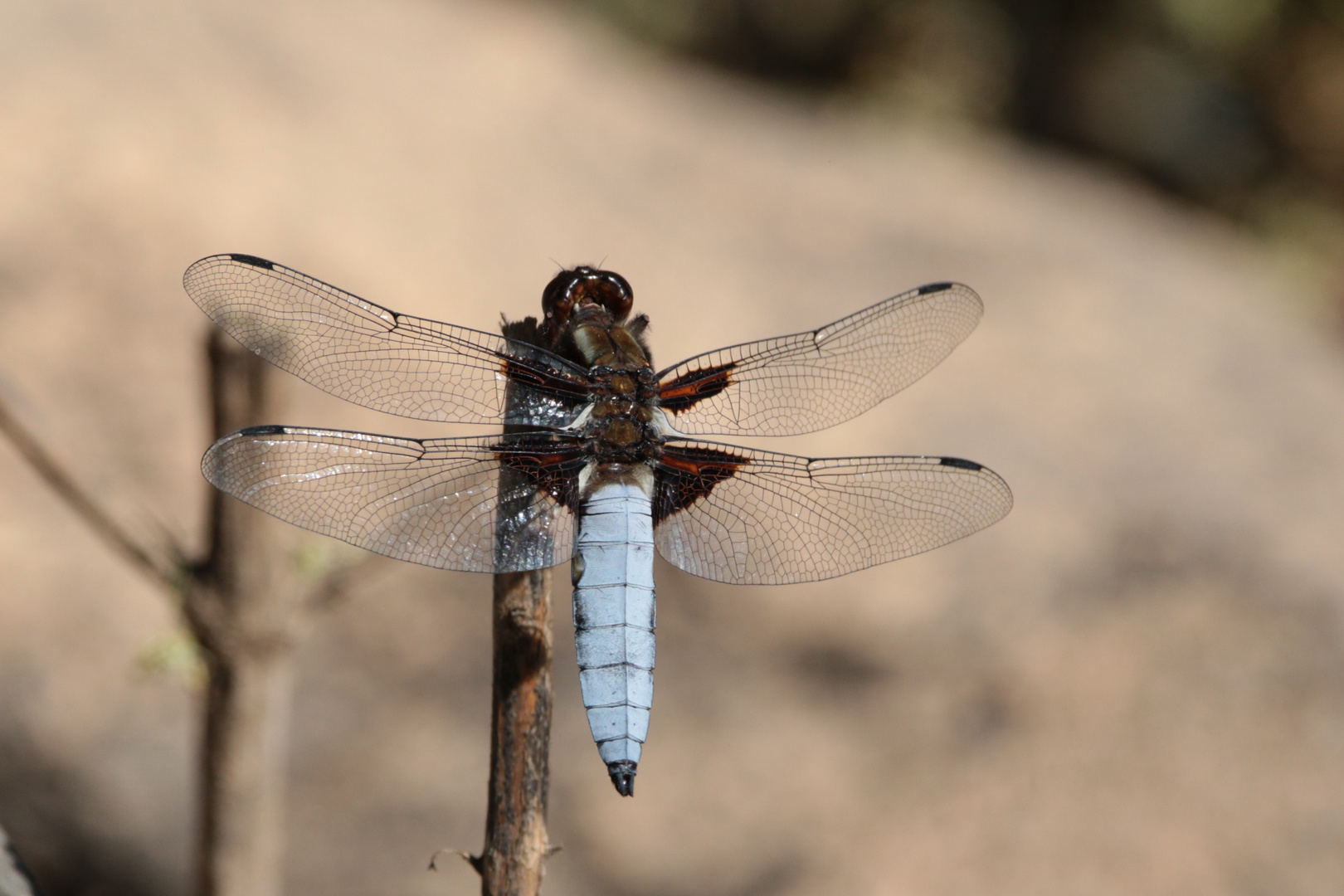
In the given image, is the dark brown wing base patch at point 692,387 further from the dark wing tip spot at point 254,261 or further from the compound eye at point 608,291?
the dark wing tip spot at point 254,261

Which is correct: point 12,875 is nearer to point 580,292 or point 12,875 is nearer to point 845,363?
point 580,292

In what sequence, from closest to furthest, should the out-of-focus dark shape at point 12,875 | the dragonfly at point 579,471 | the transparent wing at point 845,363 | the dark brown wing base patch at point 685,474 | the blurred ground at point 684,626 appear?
the out-of-focus dark shape at point 12,875, the dragonfly at point 579,471, the dark brown wing base patch at point 685,474, the transparent wing at point 845,363, the blurred ground at point 684,626

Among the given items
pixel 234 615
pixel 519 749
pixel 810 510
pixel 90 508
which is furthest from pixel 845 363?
pixel 90 508

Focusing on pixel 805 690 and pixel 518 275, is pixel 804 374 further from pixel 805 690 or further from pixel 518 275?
pixel 518 275

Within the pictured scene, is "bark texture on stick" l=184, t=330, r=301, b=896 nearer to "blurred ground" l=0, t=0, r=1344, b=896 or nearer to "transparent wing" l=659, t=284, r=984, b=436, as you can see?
"transparent wing" l=659, t=284, r=984, b=436

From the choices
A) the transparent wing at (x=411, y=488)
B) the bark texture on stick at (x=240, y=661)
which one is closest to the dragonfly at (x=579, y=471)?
the transparent wing at (x=411, y=488)

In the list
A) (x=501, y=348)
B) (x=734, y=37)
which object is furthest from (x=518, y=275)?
(x=734, y=37)

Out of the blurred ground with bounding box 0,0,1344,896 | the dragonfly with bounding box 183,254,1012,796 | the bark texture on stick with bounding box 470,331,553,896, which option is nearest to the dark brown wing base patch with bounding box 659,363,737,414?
the dragonfly with bounding box 183,254,1012,796
